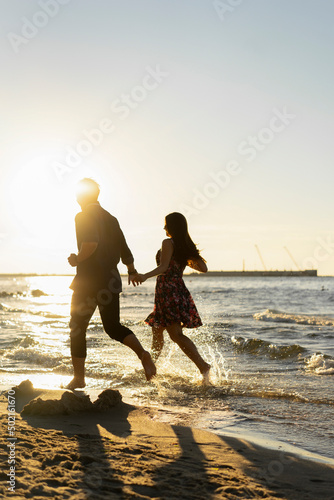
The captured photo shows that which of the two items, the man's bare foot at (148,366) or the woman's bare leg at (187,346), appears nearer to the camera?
the man's bare foot at (148,366)

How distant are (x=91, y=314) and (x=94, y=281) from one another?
1.08ft

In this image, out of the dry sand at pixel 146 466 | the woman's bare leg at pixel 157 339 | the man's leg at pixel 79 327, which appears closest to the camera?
the dry sand at pixel 146 466

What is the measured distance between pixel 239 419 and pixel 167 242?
2.11m

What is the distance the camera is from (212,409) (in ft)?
15.1

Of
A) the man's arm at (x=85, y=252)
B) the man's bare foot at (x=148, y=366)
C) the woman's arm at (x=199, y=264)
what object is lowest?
the man's bare foot at (x=148, y=366)

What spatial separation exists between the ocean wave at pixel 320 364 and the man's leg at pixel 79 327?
338 cm

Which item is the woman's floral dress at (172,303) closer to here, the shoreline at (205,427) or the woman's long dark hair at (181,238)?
the woman's long dark hair at (181,238)

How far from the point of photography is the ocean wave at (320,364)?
22.4 feet

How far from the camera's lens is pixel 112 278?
4918mm

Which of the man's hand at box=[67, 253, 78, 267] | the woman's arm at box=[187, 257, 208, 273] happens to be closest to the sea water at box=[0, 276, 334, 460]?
the woman's arm at box=[187, 257, 208, 273]

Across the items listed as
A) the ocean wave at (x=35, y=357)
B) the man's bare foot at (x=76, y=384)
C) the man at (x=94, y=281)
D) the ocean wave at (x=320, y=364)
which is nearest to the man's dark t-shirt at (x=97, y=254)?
the man at (x=94, y=281)

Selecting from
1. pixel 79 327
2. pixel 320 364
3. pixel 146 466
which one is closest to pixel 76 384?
pixel 79 327

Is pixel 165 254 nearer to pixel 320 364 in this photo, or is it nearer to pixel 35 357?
pixel 320 364

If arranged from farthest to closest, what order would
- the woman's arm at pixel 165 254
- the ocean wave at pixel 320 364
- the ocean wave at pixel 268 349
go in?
the ocean wave at pixel 268 349 → the ocean wave at pixel 320 364 → the woman's arm at pixel 165 254
